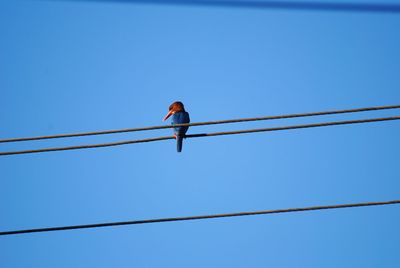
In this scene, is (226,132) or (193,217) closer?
(193,217)

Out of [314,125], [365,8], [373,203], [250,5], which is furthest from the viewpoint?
[314,125]

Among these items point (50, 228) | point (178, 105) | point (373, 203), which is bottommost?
point (50, 228)

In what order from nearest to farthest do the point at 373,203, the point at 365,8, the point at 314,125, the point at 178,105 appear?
the point at 365,8, the point at 373,203, the point at 314,125, the point at 178,105

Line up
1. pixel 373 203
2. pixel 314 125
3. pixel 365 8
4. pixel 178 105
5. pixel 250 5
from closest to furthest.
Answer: pixel 250 5 → pixel 365 8 → pixel 373 203 → pixel 314 125 → pixel 178 105

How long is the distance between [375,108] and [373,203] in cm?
103

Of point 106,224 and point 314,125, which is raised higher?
point 314,125

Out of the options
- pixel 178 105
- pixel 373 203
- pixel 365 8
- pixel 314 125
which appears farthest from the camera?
pixel 178 105

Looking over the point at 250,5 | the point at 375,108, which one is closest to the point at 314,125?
the point at 375,108

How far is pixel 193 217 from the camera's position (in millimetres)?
5113

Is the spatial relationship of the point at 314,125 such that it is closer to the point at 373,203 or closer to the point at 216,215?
the point at 373,203

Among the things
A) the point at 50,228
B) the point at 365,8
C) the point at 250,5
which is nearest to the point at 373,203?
the point at 365,8

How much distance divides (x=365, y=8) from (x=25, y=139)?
3.51 m

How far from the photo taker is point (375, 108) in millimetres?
5406

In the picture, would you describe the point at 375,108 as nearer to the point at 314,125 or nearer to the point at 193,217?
the point at 314,125
